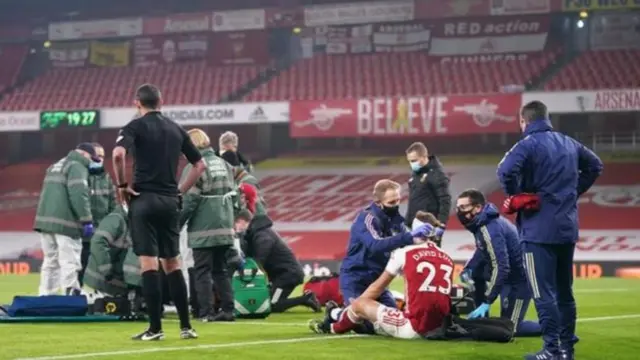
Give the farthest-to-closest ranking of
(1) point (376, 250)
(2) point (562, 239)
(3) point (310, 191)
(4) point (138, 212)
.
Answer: (3) point (310, 191) < (1) point (376, 250) < (4) point (138, 212) < (2) point (562, 239)

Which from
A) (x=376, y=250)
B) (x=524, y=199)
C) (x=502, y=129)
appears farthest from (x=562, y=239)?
(x=502, y=129)

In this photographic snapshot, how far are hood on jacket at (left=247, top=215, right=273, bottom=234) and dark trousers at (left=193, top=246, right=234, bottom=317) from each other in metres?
1.92

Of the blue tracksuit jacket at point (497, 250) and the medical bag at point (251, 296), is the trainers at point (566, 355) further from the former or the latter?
the medical bag at point (251, 296)

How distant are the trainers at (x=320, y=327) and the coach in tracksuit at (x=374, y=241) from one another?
32 cm

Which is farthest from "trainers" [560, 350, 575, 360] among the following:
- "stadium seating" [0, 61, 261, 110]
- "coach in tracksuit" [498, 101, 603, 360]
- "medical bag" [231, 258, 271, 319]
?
"stadium seating" [0, 61, 261, 110]

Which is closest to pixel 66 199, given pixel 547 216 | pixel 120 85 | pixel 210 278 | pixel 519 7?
pixel 210 278

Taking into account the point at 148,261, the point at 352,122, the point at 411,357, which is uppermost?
the point at 352,122

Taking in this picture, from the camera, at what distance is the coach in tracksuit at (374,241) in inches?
466

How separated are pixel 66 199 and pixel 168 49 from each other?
97.0ft

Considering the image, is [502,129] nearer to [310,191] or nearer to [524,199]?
[310,191]

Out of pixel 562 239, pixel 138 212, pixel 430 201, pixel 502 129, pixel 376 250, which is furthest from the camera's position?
pixel 502 129

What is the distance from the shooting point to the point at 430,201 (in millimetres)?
15930

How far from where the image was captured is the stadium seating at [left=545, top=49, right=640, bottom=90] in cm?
3659

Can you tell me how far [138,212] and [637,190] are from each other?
27529mm
